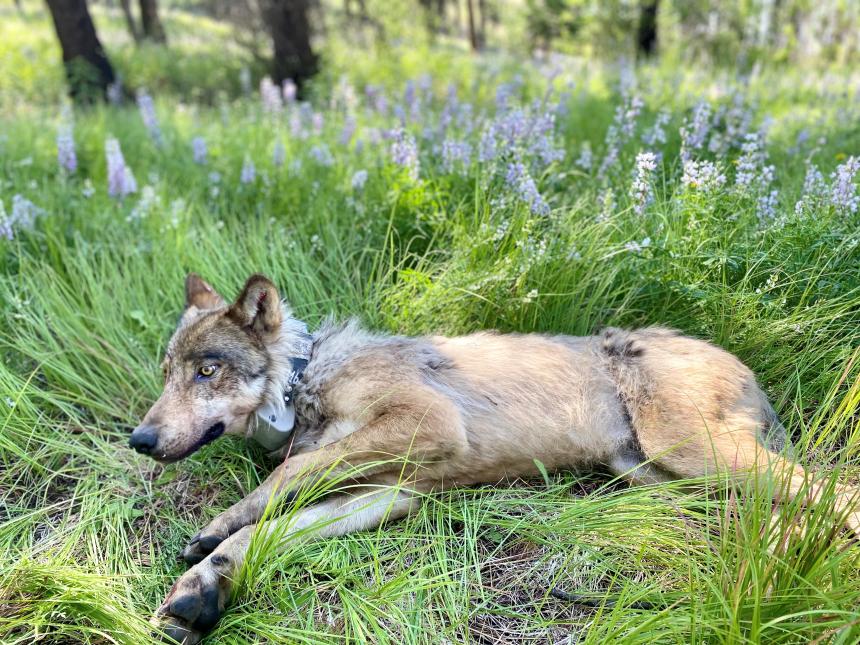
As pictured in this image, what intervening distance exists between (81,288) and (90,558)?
7.59 ft

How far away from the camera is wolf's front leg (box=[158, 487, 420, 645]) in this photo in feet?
8.47

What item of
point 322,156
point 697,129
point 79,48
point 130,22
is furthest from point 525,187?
point 130,22

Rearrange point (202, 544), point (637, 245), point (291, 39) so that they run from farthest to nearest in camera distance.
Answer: point (291, 39) → point (637, 245) → point (202, 544)

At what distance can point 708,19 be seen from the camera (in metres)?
14.5

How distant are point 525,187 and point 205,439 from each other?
7.86ft

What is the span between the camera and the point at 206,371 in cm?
341

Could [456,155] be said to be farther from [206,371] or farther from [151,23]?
[151,23]

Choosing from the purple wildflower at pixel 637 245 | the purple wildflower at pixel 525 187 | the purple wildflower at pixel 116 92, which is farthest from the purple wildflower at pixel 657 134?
the purple wildflower at pixel 116 92

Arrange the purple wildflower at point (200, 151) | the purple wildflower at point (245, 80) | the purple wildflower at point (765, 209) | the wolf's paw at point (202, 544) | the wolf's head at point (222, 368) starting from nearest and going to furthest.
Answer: the wolf's paw at point (202, 544), the wolf's head at point (222, 368), the purple wildflower at point (765, 209), the purple wildflower at point (200, 151), the purple wildflower at point (245, 80)

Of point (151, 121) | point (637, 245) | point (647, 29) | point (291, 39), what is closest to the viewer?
point (637, 245)

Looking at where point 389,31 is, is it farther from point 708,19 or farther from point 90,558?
point 90,558

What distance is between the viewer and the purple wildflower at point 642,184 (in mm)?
3866

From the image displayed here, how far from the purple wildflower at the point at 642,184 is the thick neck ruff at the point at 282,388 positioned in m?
2.17

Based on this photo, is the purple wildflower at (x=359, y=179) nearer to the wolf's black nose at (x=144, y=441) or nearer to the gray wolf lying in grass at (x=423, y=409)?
the gray wolf lying in grass at (x=423, y=409)
